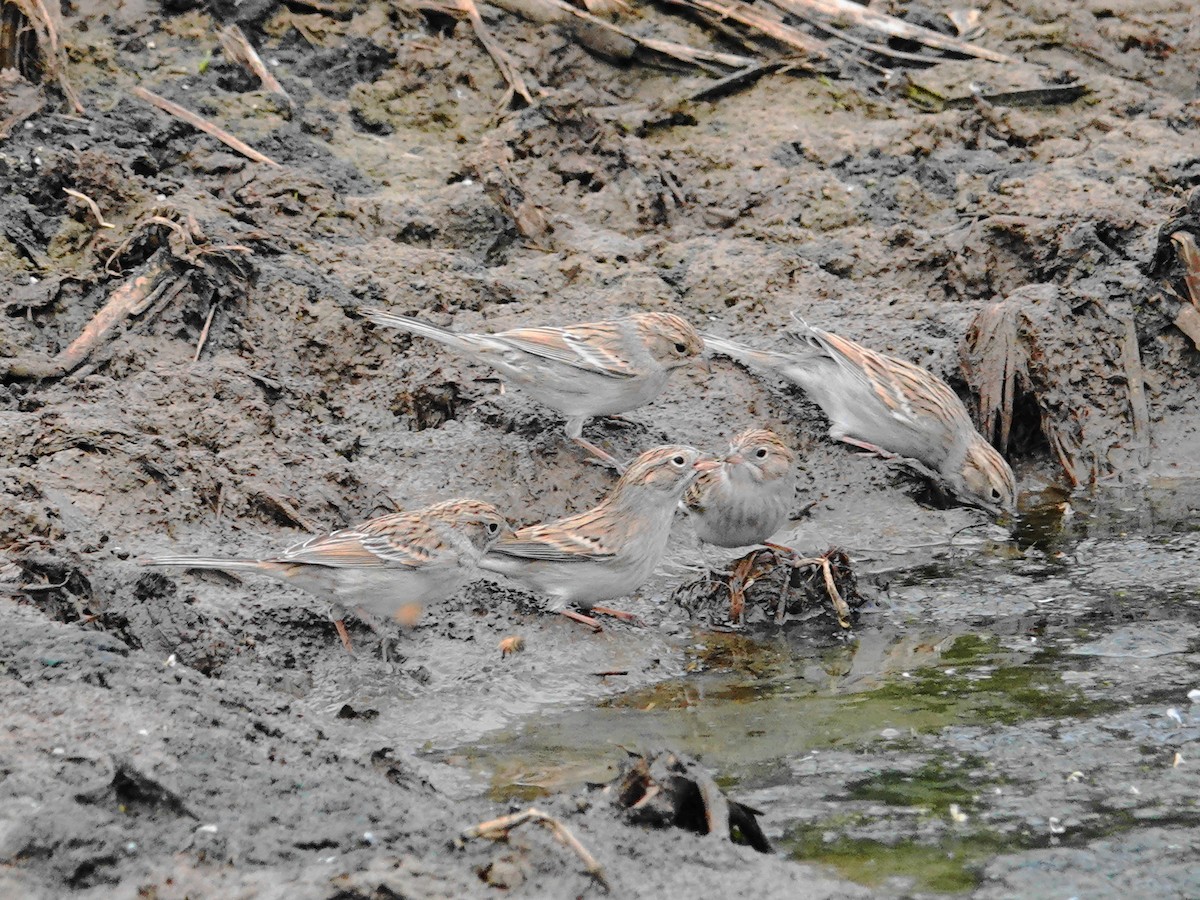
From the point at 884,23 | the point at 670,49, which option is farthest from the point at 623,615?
the point at 884,23

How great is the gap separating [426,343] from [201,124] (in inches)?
111

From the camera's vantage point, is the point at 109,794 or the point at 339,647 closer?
the point at 109,794

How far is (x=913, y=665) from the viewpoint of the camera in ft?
23.6

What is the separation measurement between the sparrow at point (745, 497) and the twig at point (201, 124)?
4.36 m

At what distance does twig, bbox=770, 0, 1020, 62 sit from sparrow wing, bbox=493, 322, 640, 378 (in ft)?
19.1

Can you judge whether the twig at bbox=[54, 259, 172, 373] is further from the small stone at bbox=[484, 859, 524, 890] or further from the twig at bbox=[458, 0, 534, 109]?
the small stone at bbox=[484, 859, 524, 890]

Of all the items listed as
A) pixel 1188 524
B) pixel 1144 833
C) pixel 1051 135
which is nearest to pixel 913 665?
pixel 1144 833

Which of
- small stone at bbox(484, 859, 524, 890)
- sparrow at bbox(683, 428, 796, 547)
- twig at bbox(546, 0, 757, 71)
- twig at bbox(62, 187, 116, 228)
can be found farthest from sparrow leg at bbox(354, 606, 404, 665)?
twig at bbox(546, 0, 757, 71)

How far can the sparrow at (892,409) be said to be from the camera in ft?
31.0

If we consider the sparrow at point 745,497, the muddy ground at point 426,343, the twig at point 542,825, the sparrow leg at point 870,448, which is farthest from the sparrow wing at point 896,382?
the twig at point 542,825

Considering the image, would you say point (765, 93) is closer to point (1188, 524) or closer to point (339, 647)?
point (1188, 524)

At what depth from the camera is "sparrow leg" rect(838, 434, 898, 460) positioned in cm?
984

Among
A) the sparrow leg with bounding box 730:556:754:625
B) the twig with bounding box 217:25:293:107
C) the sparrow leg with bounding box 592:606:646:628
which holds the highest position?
the twig with bounding box 217:25:293:107

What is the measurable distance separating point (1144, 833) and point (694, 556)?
13.7ft
